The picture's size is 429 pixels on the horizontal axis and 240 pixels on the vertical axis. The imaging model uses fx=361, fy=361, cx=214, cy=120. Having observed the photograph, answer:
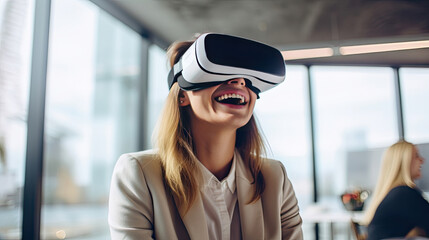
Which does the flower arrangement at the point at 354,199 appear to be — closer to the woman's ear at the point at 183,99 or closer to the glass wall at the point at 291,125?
the glass wall at the point at 291,125

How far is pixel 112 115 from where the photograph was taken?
315cm

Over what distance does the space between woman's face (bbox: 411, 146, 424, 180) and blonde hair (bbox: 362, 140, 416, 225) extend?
0.02m

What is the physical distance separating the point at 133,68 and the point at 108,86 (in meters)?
→ 0.42

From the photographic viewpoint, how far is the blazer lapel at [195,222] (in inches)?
33.8

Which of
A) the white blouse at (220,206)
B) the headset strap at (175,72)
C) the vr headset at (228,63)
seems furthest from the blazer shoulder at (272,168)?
the headset strap at (175,72)

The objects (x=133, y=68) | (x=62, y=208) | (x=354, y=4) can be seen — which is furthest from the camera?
(x=133, y=68)

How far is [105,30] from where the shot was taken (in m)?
2.95

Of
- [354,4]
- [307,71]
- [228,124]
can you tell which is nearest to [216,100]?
[228,124]

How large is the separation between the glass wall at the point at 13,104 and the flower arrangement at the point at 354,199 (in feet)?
6.59

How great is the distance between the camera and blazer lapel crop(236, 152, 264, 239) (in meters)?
0.91

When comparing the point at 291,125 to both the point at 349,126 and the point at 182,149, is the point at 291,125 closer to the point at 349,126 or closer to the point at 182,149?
the point at 349,126

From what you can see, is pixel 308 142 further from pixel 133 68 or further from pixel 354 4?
pixel 133 68

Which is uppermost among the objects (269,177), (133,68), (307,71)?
(133,68)

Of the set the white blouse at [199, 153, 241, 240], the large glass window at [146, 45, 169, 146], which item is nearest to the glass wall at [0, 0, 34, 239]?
the large glass window at [146, 45, 169, 146]
